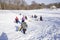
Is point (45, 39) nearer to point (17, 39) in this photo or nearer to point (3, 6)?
point (17, 39)

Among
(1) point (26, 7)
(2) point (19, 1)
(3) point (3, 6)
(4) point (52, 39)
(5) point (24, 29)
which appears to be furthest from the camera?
(2) point (19, 1)

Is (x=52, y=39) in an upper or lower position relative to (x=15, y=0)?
lower

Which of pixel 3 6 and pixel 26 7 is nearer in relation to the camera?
pixel 3 6

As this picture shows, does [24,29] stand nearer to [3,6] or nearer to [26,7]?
[3,6]

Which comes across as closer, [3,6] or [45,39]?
[45,39]

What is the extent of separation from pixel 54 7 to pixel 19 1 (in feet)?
44.3

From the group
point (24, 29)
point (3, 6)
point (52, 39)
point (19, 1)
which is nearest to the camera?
point (52, 39)

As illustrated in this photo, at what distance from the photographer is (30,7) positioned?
52.9 m

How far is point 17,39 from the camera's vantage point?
29.1 feet

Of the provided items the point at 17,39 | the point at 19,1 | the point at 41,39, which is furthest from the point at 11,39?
the point at 19,1

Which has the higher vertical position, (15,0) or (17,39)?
(15,0)

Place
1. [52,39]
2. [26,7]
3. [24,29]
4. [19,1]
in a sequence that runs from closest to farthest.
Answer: [52,39] < [24,29] < [26,7] < [19,1]

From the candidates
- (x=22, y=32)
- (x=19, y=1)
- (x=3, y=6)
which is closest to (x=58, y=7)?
(x=19, y=1)

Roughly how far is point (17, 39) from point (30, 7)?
4441 cm
